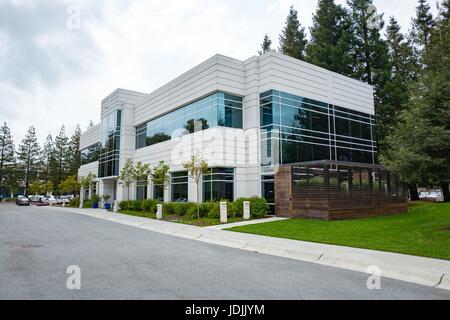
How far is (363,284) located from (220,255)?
428 centimetres

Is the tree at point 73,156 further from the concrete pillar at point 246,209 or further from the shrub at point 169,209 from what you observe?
the concrete pillar at point 246,209

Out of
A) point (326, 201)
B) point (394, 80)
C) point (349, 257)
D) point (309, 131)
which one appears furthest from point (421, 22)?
point (349, 257)

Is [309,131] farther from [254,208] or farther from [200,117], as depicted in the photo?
[254,208]

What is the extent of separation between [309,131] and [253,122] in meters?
4.85

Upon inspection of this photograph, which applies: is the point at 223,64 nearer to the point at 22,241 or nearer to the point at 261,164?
the point at 261,164

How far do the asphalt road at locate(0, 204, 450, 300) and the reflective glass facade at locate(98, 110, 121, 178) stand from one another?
2751 cm

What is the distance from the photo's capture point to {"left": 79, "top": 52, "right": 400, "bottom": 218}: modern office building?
23719mm

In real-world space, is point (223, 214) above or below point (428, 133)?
below

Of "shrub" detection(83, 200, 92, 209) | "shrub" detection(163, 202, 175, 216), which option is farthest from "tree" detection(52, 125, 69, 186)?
"shrub" detection(163, 202, 175, 216)

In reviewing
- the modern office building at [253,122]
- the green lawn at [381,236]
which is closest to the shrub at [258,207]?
the modern office building at [253,122]

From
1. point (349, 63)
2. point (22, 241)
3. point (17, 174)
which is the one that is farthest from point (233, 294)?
point (17, 174)

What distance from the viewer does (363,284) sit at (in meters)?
6.36

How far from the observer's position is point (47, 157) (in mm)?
84125

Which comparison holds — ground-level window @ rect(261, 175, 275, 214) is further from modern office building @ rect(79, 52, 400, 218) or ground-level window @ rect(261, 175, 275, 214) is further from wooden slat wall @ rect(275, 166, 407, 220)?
wooden slat wall @ rect(275, 166, 407, 220)
